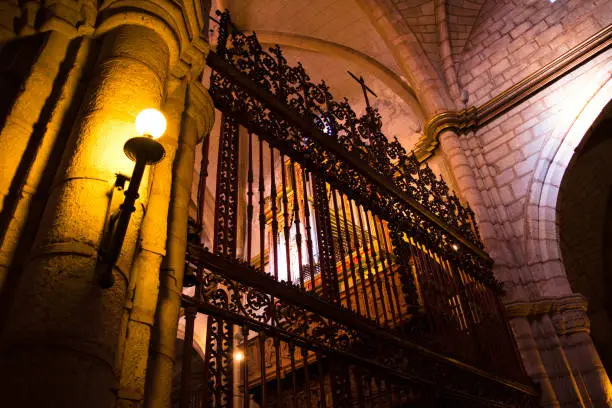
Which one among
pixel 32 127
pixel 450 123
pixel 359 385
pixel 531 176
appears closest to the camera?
pixel 32 127

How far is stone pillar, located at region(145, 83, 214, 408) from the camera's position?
97.3 inches

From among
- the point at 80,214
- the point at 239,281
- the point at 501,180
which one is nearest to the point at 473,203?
the point at 501,180

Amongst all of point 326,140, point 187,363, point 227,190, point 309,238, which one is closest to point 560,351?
point 326,140

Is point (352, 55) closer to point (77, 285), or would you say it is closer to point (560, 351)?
point (560, 351)

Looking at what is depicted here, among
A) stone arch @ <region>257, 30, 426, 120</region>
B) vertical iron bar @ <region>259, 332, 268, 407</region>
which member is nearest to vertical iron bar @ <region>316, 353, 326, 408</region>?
vertical iron bar @ <region>259, 332, 268, 407</region>

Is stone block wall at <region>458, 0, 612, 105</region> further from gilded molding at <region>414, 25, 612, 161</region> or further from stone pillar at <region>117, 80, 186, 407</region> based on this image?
stone pillar at <region>117, 80, 186, 407</region>

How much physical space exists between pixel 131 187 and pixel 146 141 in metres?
0.21

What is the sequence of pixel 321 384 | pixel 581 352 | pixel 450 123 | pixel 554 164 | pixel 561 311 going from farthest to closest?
pixel 450 123 < pixel 554 164 < pixel 561 311 < pixel 581 352 < pixel 321 384

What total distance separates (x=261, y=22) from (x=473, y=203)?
698cm

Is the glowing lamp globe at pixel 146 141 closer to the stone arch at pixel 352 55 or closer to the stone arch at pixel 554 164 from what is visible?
the stone arch at pixel 554 164

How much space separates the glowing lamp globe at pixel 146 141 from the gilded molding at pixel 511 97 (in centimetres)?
735

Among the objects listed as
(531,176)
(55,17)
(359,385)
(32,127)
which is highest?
(531,176)

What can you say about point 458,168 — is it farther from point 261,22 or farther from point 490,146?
point 261,22

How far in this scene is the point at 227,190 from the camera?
12.3 feet
